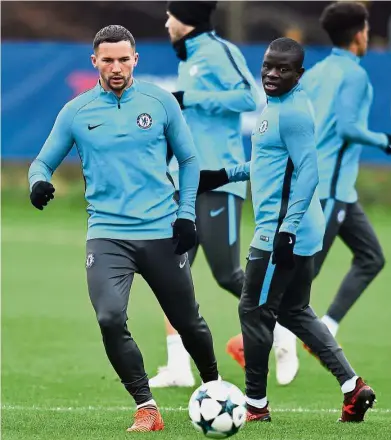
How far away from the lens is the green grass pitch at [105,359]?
25.8 feet

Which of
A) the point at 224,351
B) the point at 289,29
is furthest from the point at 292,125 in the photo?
the point at 289,29

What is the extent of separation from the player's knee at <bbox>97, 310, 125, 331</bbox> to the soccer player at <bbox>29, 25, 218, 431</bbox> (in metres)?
0.04

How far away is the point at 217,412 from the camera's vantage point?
701 centimetres

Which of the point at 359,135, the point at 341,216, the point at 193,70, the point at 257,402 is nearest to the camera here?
the point at 257,402

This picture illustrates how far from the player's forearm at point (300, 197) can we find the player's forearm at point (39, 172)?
55.3 inches

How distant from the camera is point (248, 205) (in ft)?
73.3

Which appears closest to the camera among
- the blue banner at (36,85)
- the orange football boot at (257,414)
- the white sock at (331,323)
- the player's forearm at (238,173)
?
the orange football boot at (257,414)

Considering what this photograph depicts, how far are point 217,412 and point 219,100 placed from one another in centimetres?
326

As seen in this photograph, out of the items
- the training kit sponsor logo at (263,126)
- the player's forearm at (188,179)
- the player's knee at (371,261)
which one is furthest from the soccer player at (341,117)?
the player's forearm at (188,179)

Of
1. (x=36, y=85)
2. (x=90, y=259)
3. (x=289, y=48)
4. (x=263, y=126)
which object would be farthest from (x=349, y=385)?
(x=36, y=85)

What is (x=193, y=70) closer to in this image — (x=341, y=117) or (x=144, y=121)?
(x=341, y=117)

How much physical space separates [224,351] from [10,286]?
14.4ft

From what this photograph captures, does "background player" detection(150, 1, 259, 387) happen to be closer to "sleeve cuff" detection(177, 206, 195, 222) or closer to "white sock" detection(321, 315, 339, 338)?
"white sock" detection(321, 315, 339, 338)

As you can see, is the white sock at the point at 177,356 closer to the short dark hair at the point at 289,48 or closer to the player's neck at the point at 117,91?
the player's neck at the point at 117,91
